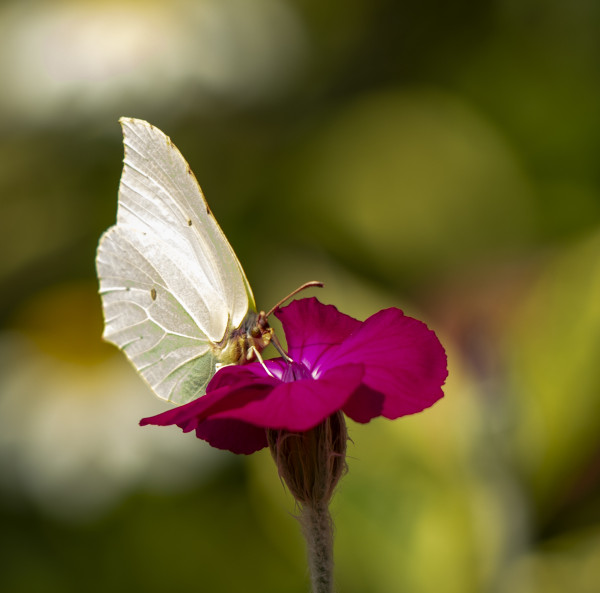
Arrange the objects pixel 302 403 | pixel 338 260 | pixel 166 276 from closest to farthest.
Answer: pixel 302 403 → pixel 166 276 → pixel 338 260

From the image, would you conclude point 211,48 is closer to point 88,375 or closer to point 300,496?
point 88,375

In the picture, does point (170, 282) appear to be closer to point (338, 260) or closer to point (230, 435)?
point (230, 435)

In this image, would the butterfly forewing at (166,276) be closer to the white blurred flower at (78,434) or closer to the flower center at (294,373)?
the flower center at (294,373)

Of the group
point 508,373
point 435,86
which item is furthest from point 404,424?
point 435,86

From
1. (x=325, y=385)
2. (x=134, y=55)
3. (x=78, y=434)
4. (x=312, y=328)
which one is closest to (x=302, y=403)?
(x=325, y=385)

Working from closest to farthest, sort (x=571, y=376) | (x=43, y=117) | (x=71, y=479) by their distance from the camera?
1. (x=571, y=376)
2. (x=71, y=479)
3. (x=43, y=117)

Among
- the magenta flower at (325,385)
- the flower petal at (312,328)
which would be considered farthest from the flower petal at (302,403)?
the flower petal at (312,328)

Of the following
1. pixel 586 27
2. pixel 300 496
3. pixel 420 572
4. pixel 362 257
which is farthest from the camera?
pixel 586 27

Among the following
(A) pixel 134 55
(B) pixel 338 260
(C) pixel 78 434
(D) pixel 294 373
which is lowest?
(C) pixel 78 434
